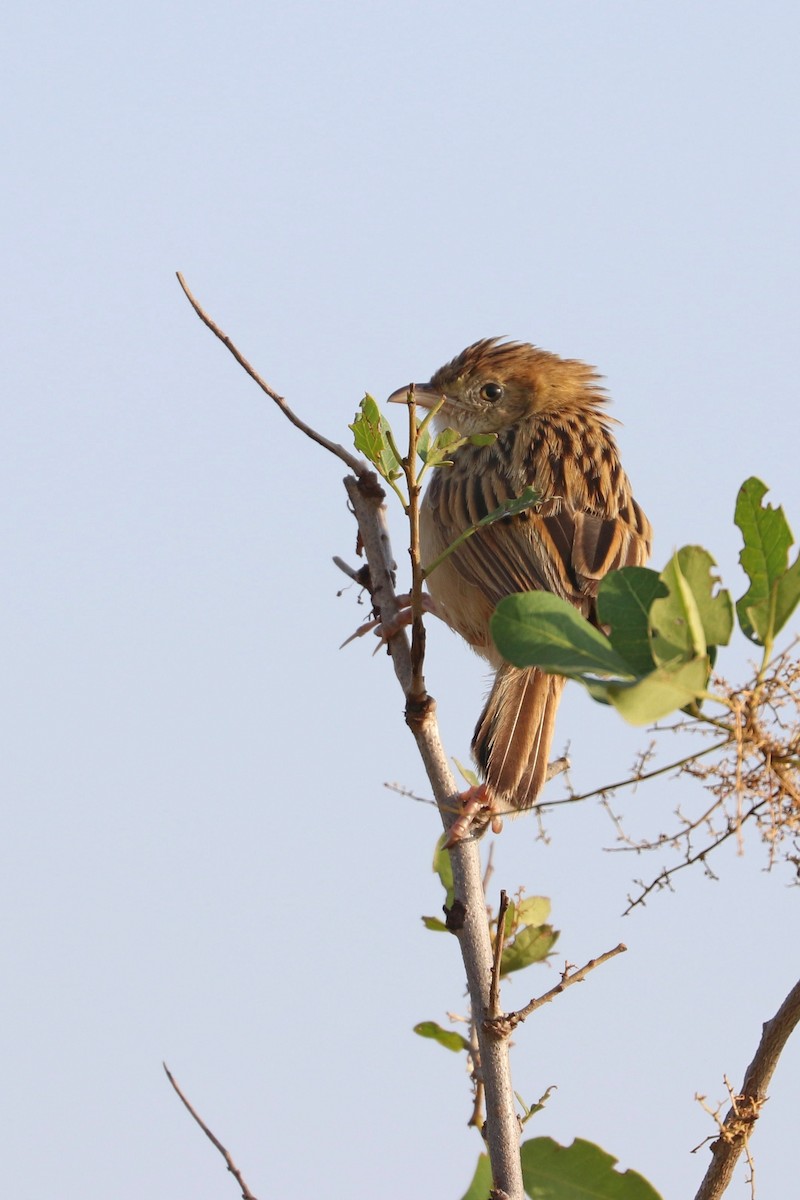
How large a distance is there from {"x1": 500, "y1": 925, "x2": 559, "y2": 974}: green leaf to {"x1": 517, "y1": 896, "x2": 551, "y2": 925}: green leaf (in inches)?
2.3

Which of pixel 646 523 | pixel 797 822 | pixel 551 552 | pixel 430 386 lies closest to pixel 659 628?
pixel 797 822

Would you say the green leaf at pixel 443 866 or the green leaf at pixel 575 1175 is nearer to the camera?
the green leaf at pixel 575 1175

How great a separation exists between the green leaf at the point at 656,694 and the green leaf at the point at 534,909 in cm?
195

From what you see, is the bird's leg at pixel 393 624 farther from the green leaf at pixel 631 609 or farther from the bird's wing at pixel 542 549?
the green leaf at pixel 631 609

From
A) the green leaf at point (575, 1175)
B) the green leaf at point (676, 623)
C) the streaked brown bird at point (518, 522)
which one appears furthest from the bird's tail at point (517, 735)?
the green leaf at point (676, 623)

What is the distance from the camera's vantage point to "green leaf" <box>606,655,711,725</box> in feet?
4.65

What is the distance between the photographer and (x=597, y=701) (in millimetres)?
1522

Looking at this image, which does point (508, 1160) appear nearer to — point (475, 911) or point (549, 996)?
point (549, 996)

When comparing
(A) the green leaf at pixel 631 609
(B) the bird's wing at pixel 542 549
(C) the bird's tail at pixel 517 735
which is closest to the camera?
(A) the green leaf at pixel 631 609

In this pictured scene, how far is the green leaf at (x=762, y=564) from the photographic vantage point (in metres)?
1.71

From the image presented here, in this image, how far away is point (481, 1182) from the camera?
2896mm

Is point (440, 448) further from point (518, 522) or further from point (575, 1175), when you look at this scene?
point (518, 522)

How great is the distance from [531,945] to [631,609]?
1.73 meters

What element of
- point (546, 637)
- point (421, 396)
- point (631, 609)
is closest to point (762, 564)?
point (631, 609)
